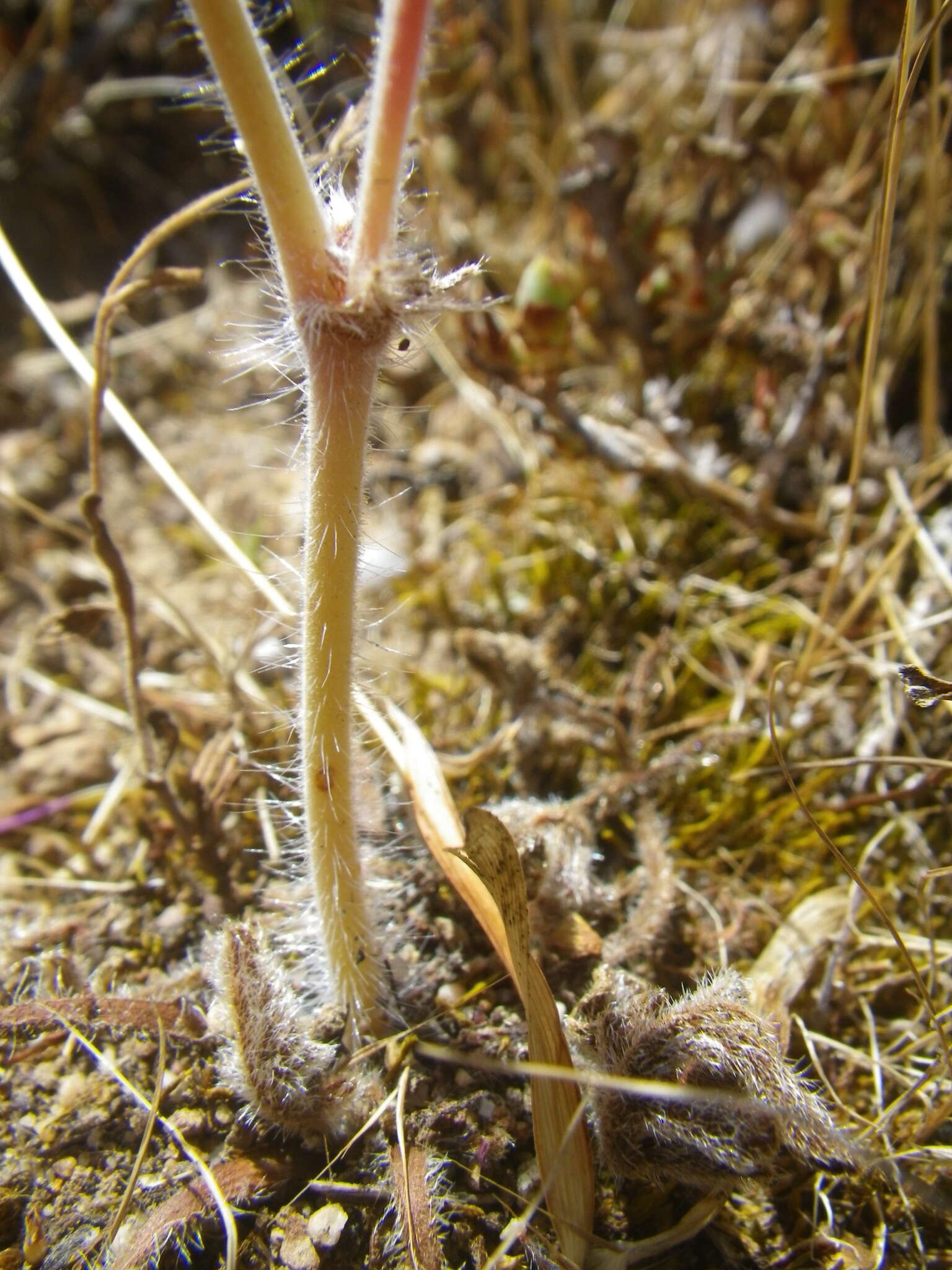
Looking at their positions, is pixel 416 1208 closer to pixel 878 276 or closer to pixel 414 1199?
pixel 414 1199

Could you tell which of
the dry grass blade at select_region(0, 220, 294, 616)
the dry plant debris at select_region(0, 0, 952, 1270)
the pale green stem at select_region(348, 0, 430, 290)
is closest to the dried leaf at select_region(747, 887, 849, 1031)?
the dry plant debris at select_region(0, 0, 952, 1270)

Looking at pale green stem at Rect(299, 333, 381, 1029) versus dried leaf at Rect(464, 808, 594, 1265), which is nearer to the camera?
pale green stem at Rect(299, 333, 381, 1029)

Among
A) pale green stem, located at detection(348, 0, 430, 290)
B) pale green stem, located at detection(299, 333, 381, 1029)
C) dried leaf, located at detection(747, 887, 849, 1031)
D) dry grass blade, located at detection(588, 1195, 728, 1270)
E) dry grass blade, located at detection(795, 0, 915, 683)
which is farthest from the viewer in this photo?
dried leaf, located at detection(747, 887, 849, 1031)

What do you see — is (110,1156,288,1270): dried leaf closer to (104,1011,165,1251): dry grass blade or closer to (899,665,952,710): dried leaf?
(104,1011,165,1251): dry grass blade

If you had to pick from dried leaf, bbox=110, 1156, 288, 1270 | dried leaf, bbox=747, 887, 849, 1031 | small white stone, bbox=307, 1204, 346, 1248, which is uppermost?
dried leaf, bbox=747, 887, 849, 1031

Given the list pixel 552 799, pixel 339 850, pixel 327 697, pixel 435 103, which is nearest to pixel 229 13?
pixel 327 697

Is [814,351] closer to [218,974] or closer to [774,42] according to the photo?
[774,42]

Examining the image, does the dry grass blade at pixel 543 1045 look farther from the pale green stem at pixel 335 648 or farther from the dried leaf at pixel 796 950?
the dried leaf at pixel 796 950
